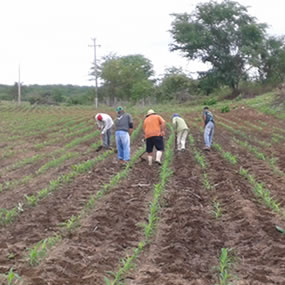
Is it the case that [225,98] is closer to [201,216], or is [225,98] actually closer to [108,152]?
[108,152]

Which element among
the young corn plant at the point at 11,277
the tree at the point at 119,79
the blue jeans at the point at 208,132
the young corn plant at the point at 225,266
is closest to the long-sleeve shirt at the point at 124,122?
the blue jeans at the point at 208,132

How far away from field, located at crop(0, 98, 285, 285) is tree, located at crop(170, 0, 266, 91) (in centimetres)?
2849

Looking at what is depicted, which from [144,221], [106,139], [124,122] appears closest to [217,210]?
[144,221]

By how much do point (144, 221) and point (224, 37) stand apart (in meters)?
35.0

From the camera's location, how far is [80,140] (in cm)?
1495

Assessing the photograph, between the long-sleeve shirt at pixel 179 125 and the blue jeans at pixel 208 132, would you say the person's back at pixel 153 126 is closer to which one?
the long-sleeve shirt at pixel 179 125

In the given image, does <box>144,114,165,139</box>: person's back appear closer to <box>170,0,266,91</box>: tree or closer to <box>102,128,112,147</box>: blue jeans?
→ <box>102,128,112,147</box>: blue jeans

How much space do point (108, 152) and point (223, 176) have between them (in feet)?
13.9

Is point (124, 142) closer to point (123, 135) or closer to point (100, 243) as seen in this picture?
point (123, 135)

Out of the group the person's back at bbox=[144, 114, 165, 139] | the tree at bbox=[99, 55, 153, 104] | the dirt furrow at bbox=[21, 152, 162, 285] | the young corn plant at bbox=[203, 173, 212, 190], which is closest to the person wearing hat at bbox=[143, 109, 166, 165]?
the person's back at bbox=[144, 114, 165, 139]

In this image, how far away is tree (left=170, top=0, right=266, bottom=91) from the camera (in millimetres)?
37531

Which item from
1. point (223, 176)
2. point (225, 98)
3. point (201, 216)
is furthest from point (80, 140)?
point (225, 98)

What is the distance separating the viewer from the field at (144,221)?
398cm

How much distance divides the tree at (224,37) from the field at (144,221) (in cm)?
2849
